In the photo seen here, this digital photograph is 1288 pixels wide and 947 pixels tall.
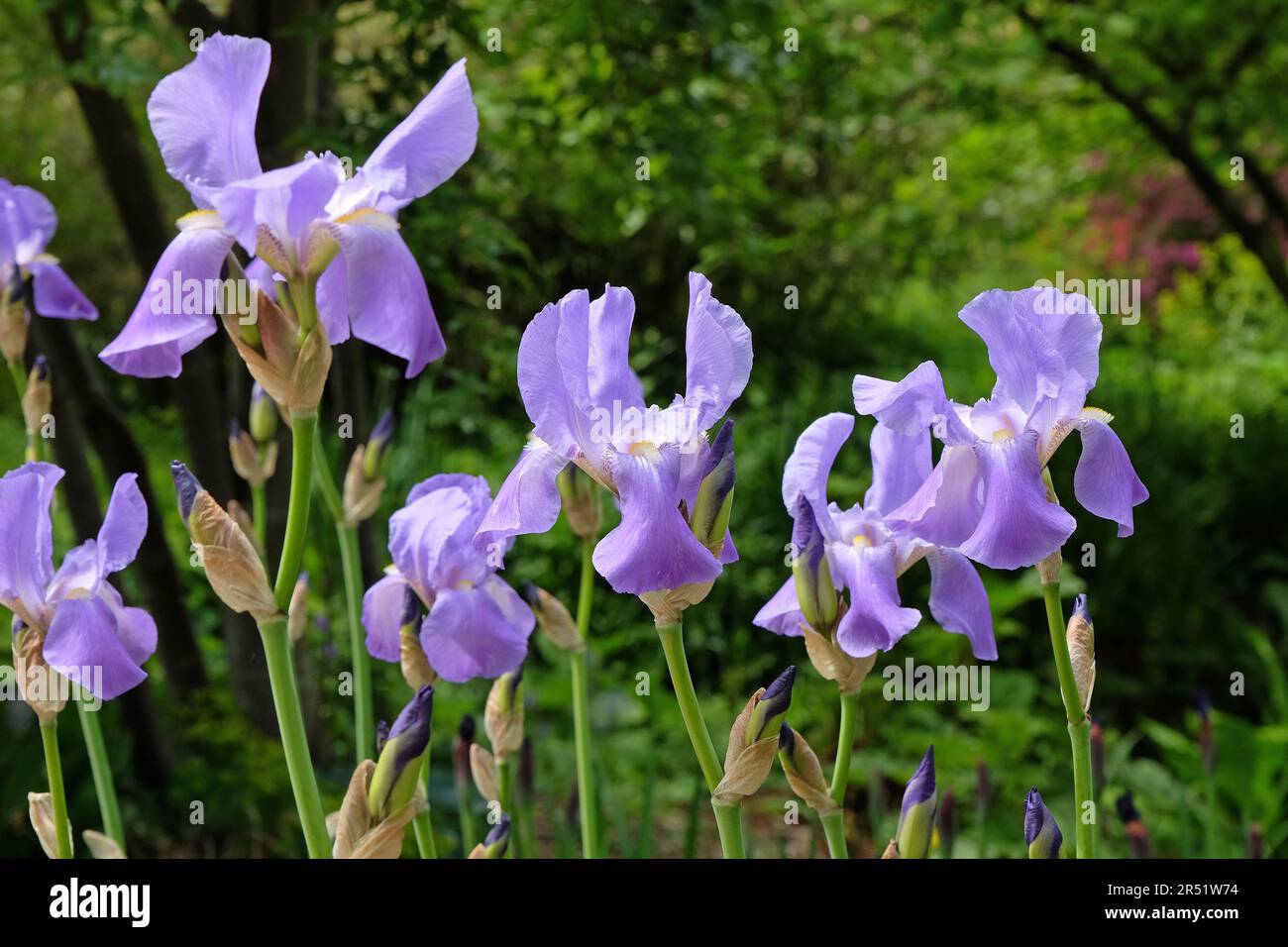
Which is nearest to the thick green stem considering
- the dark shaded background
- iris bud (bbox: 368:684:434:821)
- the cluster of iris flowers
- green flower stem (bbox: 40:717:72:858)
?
the cluster of iris flowers

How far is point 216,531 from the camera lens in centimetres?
78

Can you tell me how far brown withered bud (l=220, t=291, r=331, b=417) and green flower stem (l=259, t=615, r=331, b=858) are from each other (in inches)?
4.2

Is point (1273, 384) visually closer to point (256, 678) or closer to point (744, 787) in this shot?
point (256, 678)

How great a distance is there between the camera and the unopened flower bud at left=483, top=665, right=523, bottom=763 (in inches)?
41.6

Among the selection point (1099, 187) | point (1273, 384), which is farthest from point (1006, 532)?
point (1273, 384)

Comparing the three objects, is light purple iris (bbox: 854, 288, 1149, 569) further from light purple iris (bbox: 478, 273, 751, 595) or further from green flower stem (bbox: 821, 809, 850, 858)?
green flower stem (bbox: 821, 809, 850, 858)

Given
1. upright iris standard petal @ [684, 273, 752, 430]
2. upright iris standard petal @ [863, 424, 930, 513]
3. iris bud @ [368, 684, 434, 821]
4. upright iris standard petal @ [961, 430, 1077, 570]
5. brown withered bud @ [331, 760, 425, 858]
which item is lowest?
brown withered bud @ [331, 760, 425, 858]

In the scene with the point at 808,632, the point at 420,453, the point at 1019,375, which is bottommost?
the point at 808,632

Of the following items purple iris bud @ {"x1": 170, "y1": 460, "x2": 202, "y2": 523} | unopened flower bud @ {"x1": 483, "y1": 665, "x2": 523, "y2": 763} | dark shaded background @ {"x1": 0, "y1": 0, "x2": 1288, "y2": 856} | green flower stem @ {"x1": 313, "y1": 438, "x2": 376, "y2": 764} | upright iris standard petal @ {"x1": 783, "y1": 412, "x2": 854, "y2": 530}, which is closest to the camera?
purple iris bud @ {"x1": 170, "y1": 460, "x2": 202, "y2": 523}

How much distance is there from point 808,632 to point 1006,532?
→ 0.52 ft

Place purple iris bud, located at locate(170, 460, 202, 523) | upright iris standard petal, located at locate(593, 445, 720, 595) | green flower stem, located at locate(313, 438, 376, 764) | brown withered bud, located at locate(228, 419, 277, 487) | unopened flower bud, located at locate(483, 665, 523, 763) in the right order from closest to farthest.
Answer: upright iris standard petal, located at locate(593, 445, 720, 595) < purple iris bud, located at locate(170, 460, 202, 523) < unopened flower bud, located at locate(483, 665, 523, 763) < green flower stem, located at locate(313, 438, 376, 764) < brown withered bud, located at locate(228, 419, 277, 487)

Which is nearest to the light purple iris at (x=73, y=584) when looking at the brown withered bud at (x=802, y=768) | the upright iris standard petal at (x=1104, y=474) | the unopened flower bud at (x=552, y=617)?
the unopened flower bud at (x=552, y=617)

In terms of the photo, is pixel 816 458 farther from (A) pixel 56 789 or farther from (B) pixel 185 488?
(A) pixel 56 789

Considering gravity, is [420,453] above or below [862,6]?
below
